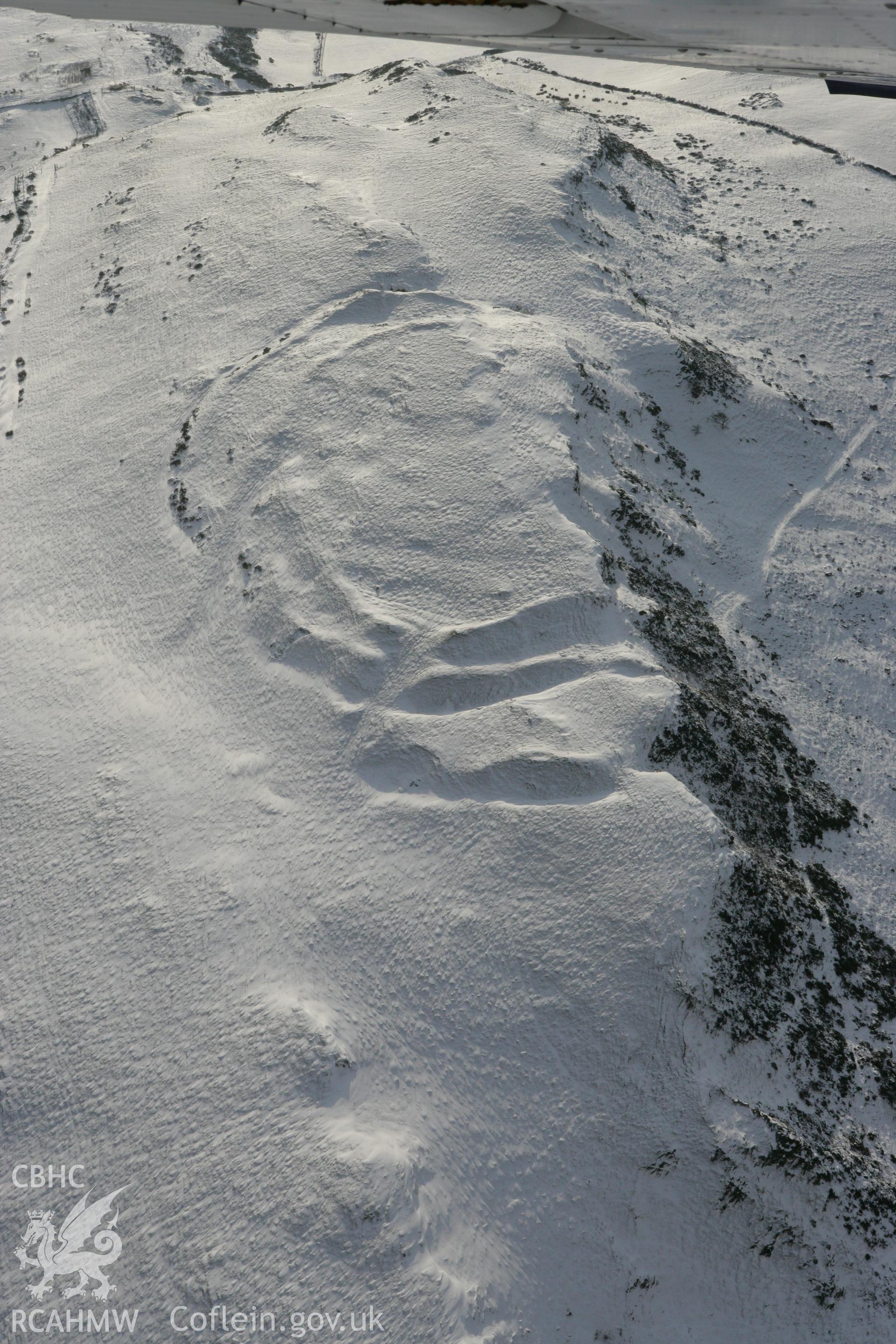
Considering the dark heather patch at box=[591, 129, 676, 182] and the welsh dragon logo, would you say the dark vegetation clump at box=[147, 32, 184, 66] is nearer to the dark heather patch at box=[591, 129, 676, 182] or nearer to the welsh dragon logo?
the dark heather patch at box=[591, 129, 676, 182]

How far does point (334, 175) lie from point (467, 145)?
12.6 ft

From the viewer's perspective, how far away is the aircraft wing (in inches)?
1471

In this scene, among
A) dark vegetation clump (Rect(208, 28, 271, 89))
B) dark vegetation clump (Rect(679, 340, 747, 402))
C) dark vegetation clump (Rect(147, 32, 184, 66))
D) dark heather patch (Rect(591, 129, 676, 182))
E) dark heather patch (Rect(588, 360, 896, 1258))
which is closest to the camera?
dark heather patch (Rect(588, 360, 896, 1258))

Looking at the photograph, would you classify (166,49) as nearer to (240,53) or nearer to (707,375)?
(240,53)

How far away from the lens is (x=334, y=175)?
76.2ft

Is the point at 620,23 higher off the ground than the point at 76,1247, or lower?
higher

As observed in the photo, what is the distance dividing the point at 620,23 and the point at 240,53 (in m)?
18.3

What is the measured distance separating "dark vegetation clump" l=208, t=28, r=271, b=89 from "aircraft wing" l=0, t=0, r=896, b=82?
1.73 m

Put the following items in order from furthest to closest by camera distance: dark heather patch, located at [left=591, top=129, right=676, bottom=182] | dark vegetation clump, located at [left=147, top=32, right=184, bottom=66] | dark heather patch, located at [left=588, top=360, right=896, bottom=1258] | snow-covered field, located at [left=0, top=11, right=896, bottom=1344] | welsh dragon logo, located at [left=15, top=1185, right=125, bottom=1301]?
1. dark vegetation clump, located at [left=147, top=32, right=184, bottom=66]
2. dark heather patch, located at [left=591, top=129, right=676, bottom=182]
3. dark heather patch, located at [left=588, top=360, right=896, bottom=1258]
4. snow-covered field, located at [left=0, top=11, right=896, bottom=1344]
5. welsh dragon logo, located at [left=15, top=1185, right=125, bottom=1301]

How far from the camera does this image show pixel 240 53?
3584 centimetres

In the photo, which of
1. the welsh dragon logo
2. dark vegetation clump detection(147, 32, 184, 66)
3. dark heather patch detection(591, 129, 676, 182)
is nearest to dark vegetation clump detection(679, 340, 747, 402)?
dark heather patch detection(591, 129, 676, 182)

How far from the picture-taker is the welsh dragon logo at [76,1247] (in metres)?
9.64

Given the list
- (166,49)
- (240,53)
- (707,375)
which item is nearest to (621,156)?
(707,375)

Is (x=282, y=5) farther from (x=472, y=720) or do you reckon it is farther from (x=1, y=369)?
(x=472, y=720)
